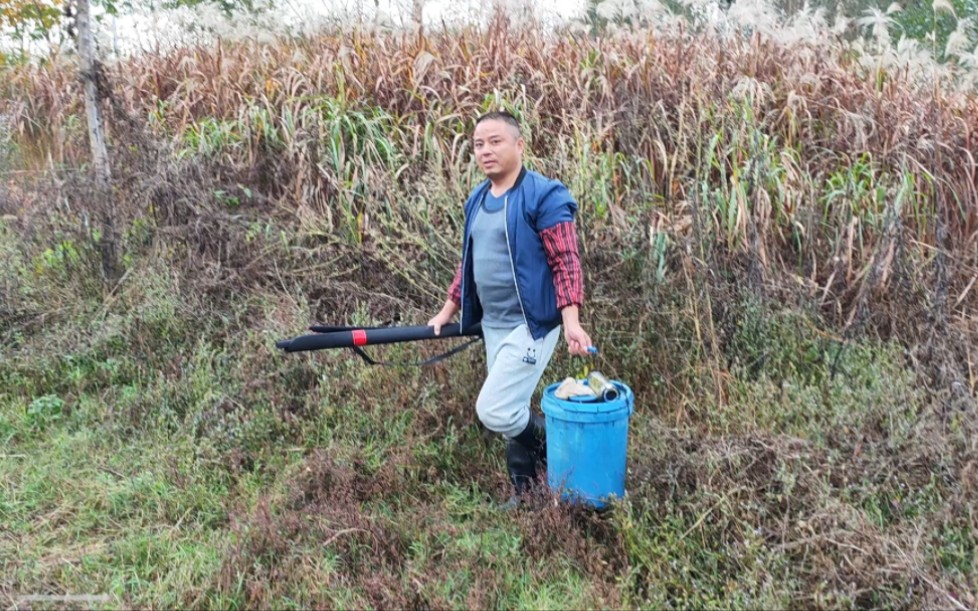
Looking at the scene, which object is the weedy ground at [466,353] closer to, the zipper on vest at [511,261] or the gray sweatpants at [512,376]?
the gray sweatpants at [512,376]

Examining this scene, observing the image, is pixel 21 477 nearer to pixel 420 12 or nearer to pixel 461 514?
pixel 461 514

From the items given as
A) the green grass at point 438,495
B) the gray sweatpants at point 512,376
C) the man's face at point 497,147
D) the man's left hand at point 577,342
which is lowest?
the green grass at point 438,495

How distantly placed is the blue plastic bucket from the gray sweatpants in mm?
149

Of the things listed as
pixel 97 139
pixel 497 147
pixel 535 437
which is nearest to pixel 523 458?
pixel 535 437

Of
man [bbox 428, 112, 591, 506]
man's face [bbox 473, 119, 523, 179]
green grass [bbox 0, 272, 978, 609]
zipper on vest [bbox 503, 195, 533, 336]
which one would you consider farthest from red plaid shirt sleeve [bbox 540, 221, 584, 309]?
green grass [bbox 0, 272, 978, 609]

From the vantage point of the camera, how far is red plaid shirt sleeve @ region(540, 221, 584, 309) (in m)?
3.20

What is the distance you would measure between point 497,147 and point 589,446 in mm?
1355

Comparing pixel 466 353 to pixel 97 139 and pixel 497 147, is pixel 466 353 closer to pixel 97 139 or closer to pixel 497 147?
pixel 497 147

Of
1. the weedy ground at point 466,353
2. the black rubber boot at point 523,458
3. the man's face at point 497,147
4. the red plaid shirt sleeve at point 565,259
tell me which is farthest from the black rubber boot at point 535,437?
the man's face at point 497,147

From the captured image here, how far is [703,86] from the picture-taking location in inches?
222

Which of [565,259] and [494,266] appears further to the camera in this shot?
[494,266]

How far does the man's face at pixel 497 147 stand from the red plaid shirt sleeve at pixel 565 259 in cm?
36

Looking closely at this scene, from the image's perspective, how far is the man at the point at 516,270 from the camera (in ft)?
10.5

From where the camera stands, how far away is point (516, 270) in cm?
326
